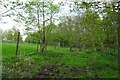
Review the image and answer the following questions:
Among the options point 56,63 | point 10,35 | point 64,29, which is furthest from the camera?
point 64,29

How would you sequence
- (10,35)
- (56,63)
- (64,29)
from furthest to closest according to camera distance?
(64,29), (10,35), (56,63)

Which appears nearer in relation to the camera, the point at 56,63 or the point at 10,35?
the point at 56,63

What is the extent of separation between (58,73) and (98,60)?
37.6 inches

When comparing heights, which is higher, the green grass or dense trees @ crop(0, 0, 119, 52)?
dense trees @ crop(0, 0, 119, 52)

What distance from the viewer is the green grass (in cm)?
448

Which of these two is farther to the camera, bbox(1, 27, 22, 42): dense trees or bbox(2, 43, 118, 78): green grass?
bbox(1, 27, 22, 42): dense trees

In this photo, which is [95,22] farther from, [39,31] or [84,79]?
[39,31]

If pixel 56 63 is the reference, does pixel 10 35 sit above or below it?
above

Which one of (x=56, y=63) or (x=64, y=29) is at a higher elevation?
(x=64, y=29)

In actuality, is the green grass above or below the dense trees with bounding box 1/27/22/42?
below

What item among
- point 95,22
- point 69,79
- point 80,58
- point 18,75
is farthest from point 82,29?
point 18,75

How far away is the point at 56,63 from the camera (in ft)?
16.7

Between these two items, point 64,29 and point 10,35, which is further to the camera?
point 64,29

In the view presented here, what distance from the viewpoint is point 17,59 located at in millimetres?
5141
